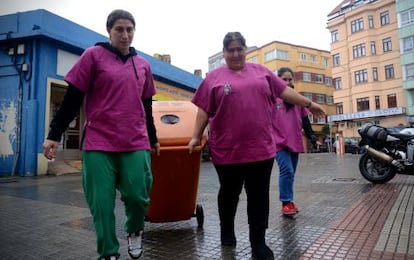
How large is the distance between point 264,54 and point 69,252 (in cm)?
4944

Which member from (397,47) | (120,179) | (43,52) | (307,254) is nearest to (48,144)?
(120,179)

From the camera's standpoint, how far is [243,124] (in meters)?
2.80

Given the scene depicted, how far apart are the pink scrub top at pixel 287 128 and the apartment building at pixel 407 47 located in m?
32.8

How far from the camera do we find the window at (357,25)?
3791 cm

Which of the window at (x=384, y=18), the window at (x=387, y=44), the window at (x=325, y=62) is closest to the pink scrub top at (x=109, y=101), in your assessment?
the window at (x=387, y=44)

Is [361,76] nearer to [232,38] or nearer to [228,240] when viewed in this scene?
[232,38]

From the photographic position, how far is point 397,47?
34781 mm

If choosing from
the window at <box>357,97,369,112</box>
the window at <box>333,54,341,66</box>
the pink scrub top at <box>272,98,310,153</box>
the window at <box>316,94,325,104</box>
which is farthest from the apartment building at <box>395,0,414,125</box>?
the pink scrub top at <box>272,98,310,153</box>

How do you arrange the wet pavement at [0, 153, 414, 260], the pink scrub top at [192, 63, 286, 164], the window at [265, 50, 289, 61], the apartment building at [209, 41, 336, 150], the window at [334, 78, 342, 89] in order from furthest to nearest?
the window at [265, 50, 289, 61] < the apartment building at [209, 41, 336, 150] < the window at [334, 78, 342, 89] < the wet pavement at [0, 153, 414, 260] < the pink scrub top at [192, 63, 286, 164]

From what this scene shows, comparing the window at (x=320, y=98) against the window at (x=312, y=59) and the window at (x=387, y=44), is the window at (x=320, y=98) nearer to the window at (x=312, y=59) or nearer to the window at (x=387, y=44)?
the window at (x=312, y=59)

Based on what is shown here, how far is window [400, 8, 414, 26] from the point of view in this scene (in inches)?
1287

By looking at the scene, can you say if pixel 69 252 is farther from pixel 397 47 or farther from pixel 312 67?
pixel 312 67

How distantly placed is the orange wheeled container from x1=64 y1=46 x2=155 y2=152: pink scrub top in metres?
0.78

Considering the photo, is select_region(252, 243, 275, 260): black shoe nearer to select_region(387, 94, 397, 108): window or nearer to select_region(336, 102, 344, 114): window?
select_region(387, 94, 397, 108): window
